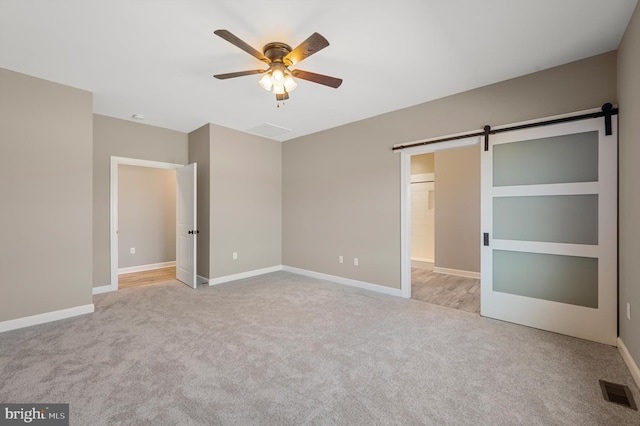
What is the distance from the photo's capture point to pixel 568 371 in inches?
82.9

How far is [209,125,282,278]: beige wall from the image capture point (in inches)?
186

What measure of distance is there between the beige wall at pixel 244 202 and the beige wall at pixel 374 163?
10.5 inches

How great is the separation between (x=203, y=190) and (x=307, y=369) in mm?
3709

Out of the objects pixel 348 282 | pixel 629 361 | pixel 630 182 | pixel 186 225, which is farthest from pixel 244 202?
pixel 629 361

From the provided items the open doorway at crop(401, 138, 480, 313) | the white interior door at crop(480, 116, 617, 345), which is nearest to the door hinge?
the white interior door at crop(480, 116, 617, 345)

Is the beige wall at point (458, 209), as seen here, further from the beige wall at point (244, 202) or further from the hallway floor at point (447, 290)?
the beige wall at point (244, 202)

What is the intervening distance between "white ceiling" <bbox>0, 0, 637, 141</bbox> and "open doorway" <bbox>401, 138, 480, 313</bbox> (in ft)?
6.05

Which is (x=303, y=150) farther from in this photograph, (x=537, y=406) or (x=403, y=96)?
(x=537, y=406)

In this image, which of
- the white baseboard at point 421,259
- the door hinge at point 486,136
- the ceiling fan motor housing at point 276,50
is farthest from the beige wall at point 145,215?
the door hinge at point 486,136

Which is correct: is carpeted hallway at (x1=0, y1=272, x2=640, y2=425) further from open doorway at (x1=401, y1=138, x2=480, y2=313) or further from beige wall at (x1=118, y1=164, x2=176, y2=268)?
beige wall at (x1=118, y1=164, x2=176, y2=268)

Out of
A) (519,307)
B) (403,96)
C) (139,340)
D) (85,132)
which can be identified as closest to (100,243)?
(85,132)

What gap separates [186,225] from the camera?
15.5ft

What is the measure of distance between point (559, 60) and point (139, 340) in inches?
196

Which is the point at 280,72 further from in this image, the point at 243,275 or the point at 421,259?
the point at 421,259
